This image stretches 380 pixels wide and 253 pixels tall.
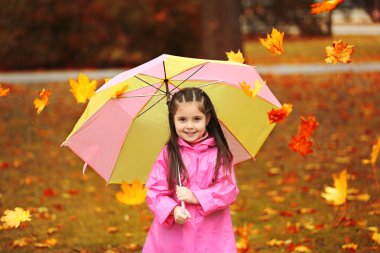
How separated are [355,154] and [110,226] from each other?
349 cm

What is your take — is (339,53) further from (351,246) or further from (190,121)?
(351,246)

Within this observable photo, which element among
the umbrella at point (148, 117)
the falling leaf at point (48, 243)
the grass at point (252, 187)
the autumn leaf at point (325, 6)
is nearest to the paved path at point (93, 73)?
the grass at point (252, 187)

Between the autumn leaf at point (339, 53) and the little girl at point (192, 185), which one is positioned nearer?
the little girl at point (192, 185)

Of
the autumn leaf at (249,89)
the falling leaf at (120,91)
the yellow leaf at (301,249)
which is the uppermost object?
the falling leaf at (120,91)

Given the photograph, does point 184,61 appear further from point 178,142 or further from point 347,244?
point 347,244

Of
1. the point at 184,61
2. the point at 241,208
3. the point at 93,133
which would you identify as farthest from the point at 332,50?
the point at 241,208

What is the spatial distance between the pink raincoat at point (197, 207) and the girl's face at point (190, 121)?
4cm

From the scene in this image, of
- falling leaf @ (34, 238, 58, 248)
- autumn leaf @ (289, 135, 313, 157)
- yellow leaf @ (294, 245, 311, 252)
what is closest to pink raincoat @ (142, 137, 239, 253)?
autumn leaf @ (289, 135, 313, 157)

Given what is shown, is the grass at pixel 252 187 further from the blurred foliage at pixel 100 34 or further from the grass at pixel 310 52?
the grass at pixel 310 52

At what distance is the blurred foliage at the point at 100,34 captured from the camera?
18500 millimetres

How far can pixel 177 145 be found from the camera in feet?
11.4

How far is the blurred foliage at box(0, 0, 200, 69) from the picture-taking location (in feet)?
60.7

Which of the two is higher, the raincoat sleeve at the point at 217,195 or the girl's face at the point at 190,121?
the girl's face at the point at 190,121

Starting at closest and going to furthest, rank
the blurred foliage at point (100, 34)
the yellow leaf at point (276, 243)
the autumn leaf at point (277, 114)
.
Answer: the autumn leaf at point (277, 114) → the yellow leaf at point (276, 243) → the blurred foliage at point (100, 34)
